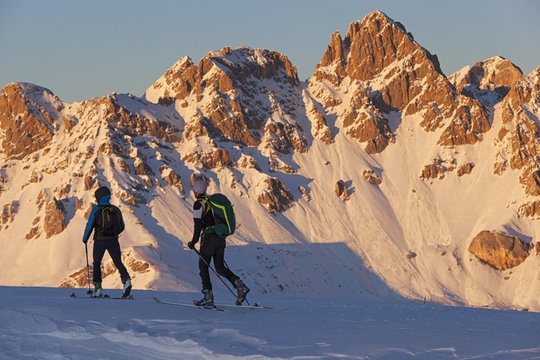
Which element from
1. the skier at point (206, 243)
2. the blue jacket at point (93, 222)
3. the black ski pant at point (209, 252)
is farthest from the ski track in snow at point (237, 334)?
the blue jacket at point (93, 222)

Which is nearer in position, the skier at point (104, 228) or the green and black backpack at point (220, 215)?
the green and black backpack at point (220, 215)

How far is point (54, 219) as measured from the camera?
180 m

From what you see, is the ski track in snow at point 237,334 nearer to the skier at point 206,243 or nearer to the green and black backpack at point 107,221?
the skier at point 206,243

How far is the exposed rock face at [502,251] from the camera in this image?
18012 cm

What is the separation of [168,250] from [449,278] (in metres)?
69.7

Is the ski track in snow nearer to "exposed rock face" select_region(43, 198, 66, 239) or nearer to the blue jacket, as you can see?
the blue jacket

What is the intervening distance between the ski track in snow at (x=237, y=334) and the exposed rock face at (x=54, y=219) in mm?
169299

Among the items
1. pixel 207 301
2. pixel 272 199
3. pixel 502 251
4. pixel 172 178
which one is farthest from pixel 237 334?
pixel 272 199

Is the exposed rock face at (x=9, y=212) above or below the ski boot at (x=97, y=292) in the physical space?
above

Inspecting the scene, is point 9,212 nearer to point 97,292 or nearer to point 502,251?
point 502,251

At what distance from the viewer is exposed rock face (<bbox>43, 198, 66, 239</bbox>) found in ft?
587

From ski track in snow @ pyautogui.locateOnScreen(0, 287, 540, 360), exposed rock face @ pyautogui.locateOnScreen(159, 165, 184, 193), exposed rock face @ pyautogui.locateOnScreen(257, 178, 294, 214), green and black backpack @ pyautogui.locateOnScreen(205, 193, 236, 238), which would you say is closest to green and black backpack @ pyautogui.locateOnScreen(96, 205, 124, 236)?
ski track in snow @ pyautogui.locateOnScreen(0, 287, 540, 360)

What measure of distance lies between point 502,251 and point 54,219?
370ft

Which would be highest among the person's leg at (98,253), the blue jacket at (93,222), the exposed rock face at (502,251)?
the exposed rock face at (502,251)
